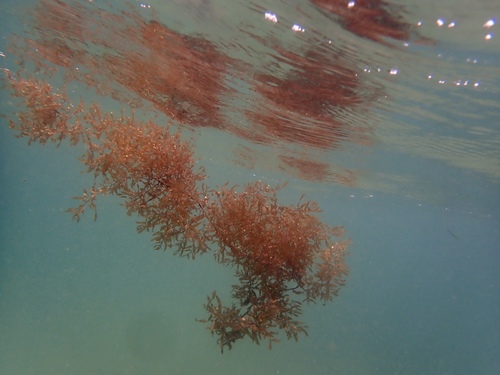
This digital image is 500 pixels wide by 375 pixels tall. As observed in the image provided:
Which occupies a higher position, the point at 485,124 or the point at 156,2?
the point at 156,2

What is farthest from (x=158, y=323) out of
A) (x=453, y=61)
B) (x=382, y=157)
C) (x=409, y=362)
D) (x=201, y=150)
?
(x=453, y=61)

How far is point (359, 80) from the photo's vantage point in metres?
11.5

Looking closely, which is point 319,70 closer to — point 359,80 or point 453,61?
point 359,80

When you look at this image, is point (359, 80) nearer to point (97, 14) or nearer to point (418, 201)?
point (97, 14)

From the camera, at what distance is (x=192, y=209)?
6816mm

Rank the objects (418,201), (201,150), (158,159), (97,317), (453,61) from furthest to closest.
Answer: (97,317) < (418,201) < (201,150) < (453,61) < (158,159)

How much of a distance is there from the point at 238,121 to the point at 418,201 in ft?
85.4

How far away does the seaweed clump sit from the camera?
21.6 ft

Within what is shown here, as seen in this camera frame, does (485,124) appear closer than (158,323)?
Yes

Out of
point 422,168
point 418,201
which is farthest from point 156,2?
point 418,201

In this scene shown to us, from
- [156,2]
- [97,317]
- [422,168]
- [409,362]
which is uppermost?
[156,2]

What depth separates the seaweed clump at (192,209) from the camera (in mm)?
6570

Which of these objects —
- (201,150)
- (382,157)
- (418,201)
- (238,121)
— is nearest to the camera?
(238,121)

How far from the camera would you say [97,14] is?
11.1 metres
